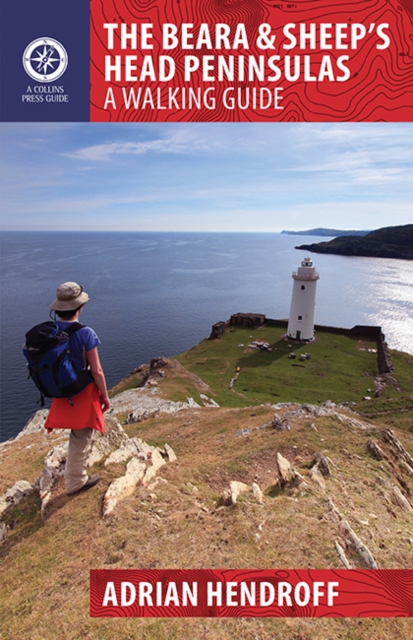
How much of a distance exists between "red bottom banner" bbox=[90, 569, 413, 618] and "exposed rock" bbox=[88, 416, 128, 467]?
4.46m

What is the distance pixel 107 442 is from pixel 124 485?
3.06m

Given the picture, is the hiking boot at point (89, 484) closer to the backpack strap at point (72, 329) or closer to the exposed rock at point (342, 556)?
the backpack strap at point (72, 329)

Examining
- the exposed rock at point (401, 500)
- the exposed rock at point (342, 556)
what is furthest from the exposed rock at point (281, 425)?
the exposed rock at point (342, 556)

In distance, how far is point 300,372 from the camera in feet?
157

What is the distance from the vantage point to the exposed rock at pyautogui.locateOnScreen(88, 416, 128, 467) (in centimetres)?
1037

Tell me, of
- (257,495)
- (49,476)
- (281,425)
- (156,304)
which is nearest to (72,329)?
(49,476)

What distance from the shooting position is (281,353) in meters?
55.2

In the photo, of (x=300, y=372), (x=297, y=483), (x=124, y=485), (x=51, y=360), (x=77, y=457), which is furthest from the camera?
(x=300, y=372)

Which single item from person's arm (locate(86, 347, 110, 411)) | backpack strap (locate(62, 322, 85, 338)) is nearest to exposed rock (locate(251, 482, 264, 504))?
person's arm (locate(86, 347, 110, 411))

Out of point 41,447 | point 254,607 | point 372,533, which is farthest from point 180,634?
point 41,447

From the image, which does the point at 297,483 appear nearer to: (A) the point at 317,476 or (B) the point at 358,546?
(A) the point at 317,476

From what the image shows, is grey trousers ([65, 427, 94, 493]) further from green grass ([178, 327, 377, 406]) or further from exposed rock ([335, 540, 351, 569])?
green grass ([178, 327, 377, 406])

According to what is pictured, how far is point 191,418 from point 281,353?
1401 inches

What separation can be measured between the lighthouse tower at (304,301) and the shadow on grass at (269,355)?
2.47 m
